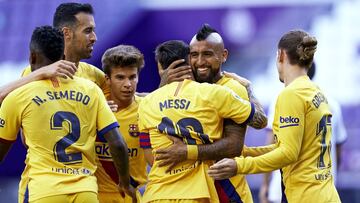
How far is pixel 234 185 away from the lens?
7441 mm

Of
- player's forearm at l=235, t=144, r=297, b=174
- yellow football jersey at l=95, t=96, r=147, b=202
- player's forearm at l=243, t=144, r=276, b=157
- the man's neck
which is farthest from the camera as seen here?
the man's neck

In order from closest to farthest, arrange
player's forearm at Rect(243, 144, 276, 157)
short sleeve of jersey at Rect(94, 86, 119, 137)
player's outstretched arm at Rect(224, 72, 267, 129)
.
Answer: short sleeve of jersey at Rect(94, 86, 119, 137), player's outstretched arm at Rect(224, 72, 267, 129), player's forearm at Rect(243, 144, 276, 157)

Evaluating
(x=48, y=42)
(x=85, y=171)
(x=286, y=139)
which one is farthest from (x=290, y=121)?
(x=48, y=42)

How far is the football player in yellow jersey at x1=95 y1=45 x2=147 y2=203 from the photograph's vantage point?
315 inches

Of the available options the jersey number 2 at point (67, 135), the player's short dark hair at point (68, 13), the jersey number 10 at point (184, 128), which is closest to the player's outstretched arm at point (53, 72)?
the jersey number 2 at point (67, 135)

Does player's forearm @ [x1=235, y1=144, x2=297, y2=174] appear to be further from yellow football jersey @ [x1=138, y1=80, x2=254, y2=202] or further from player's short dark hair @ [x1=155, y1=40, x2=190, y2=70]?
player's short dark hair @ [x1=155, y1=40, x2=190, y2=70]

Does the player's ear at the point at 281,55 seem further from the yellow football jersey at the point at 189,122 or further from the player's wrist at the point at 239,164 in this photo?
the player's wrist at the point at 239,164

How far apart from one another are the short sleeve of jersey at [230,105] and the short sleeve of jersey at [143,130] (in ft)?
2.06

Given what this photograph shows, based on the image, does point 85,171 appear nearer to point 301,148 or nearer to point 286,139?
point 286,139

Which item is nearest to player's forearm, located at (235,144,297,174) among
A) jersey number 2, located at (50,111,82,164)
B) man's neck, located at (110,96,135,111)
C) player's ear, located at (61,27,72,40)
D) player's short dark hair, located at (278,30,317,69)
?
player's short dark hair, located at (278,30,317,69)

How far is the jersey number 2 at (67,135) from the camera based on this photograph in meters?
6.81

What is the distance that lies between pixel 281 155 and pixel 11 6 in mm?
13000

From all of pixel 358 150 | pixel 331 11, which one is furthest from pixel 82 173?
pixel 331 11

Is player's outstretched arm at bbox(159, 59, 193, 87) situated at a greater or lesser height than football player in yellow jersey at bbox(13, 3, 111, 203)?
lesser
